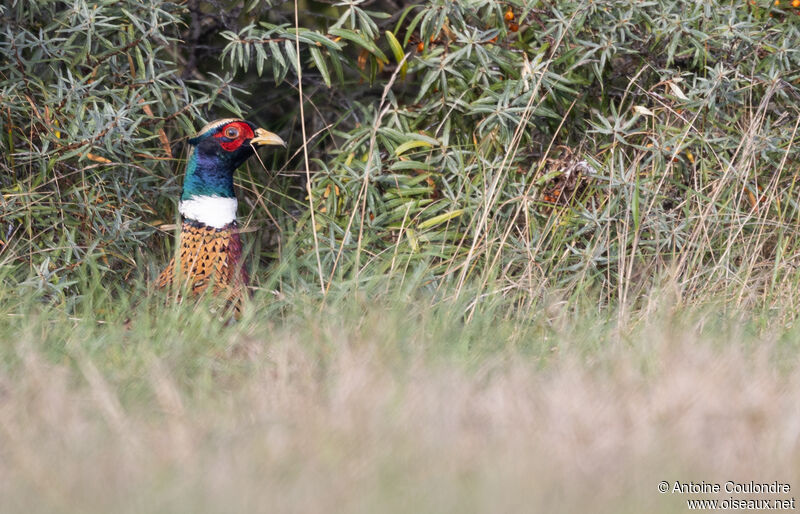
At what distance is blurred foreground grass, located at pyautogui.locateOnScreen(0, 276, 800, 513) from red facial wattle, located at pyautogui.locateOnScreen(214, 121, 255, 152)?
745 millimetres

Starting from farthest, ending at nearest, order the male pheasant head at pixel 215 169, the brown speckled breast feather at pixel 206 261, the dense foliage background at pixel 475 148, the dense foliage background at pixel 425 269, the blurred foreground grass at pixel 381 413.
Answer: the dense foliage background at pixel 475 148 → the male pheasant head at pixel 215 169 → the brown speckled breast feather at pixel 206 261 → the dense foliage background at pixel 425 269 → the blurred foreground grass at pixel 381 413

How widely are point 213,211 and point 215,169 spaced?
16 cm

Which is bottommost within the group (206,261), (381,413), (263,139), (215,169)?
(206,261)

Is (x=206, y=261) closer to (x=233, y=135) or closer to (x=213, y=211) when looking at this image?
(x=213, y=211)

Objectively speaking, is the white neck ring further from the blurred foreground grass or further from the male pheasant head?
the blurred foreground grass

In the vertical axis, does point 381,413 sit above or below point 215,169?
below

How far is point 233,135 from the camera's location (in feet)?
12.6

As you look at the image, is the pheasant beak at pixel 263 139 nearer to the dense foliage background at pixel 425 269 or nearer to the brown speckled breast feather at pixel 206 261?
the dense foliage background at pixel 425 269

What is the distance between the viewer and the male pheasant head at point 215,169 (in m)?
3.82

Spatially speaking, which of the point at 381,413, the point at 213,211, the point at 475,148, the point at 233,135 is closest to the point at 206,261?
the point at 213,211

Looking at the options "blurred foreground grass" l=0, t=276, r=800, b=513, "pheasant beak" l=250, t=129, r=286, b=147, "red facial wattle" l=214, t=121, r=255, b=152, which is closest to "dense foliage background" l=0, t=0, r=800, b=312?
"pheasant beak" l=250, t=129, r=286, b=147

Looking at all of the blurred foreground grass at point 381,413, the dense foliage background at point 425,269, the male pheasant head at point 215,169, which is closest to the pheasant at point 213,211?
the male pheasant head at point 215,169

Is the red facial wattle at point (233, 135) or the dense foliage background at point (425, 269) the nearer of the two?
the dense foliage background at point (425, 269)

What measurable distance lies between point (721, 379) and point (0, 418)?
70.2 inches
